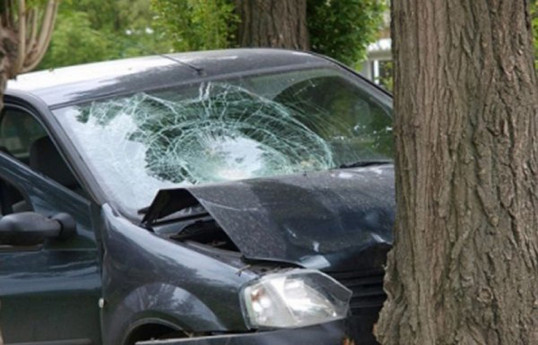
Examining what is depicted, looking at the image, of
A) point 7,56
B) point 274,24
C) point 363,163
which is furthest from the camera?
point 274,24

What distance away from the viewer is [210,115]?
6086 mm

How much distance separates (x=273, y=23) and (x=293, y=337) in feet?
15.7

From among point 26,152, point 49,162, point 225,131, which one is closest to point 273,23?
point 225,131

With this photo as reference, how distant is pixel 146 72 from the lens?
6316mm

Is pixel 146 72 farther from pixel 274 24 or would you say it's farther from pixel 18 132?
pixel 274 24

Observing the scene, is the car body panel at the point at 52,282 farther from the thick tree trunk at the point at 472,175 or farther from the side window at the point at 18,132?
the thick tree trunk at the point at 472,175

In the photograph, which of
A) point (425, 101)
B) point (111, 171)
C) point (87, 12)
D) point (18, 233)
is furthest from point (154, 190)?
point (87, 12)

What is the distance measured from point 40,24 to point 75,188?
1.46 m

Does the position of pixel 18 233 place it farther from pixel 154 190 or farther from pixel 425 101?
pixel 425 101

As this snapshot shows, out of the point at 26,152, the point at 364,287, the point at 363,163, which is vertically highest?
the point at 26,152

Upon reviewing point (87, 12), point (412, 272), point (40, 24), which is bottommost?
point (87, 12)

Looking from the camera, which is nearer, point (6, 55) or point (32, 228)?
point (6, 55)

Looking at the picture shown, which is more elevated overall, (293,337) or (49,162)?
(49,162)

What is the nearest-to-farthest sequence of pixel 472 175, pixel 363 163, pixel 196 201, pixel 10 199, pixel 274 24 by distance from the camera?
1. pixel 472 175
2. pixel 196 201
3. pixel 363 163
4. pixel 10 199
5. pixel 274 24
